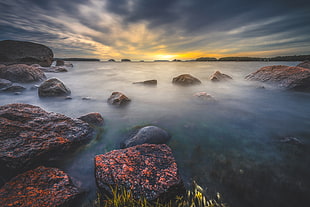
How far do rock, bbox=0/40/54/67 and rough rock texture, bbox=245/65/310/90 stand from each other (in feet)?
103

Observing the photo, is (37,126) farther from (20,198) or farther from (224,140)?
(224,140)

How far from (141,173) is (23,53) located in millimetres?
28985

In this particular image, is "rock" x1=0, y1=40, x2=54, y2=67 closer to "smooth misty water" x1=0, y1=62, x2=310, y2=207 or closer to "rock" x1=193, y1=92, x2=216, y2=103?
"smooth misty water" x1=0, y1=62, x2=310, y2=207

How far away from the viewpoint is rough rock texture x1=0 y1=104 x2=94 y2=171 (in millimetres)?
2297

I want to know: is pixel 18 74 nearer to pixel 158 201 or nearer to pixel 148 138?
pixel 148 138

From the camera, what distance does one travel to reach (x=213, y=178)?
8.14 ft

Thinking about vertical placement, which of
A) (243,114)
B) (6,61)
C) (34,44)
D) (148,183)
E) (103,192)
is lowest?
(243,114)

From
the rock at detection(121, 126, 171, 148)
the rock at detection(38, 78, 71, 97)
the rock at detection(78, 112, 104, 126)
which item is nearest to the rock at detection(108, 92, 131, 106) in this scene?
the rock at detection(78, 112, 104, 126)

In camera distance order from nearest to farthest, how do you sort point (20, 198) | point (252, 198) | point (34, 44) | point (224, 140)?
point (20, 198)
point (252, 198)
point (224, 140)
point (34, 44)

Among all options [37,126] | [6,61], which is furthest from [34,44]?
[37,126]

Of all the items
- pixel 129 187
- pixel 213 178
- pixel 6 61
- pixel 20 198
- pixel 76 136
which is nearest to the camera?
pixel 20 198

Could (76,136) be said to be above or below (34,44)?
below

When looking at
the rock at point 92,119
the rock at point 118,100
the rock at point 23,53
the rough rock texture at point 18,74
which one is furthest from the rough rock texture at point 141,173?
the rock at point 23,53

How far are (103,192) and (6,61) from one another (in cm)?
2783
